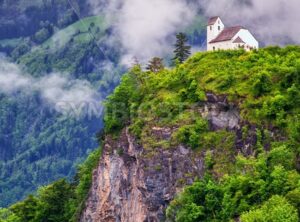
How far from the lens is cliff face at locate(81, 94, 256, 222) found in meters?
78.0

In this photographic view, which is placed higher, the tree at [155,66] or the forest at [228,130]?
the tree at [155,66]

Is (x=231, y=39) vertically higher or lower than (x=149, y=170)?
higher

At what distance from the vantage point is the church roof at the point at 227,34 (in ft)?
325

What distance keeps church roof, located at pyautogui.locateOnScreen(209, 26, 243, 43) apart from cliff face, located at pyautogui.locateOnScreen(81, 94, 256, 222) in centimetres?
2031

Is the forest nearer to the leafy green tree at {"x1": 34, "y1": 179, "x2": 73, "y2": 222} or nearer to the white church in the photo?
the leafy green tree at {"x1": 34, "y1": 179, "x2": 73, "y2": 222}

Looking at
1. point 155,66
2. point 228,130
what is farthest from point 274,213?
point 155,66

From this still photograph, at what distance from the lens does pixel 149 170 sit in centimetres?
8138

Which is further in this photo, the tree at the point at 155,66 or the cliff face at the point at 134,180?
the tree at the point at 155,66

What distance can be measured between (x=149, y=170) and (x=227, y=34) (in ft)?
92.5

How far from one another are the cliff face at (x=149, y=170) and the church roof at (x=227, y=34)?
20.3 metres

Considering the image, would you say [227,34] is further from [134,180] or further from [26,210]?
[26,210]

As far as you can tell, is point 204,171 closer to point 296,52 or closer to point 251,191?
point 251,191

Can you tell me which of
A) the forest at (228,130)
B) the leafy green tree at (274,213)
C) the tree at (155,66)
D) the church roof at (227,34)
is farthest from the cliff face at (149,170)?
the church roof at (227,34)

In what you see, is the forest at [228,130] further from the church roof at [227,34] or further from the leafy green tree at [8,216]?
the leafy green tree at [8,216]
